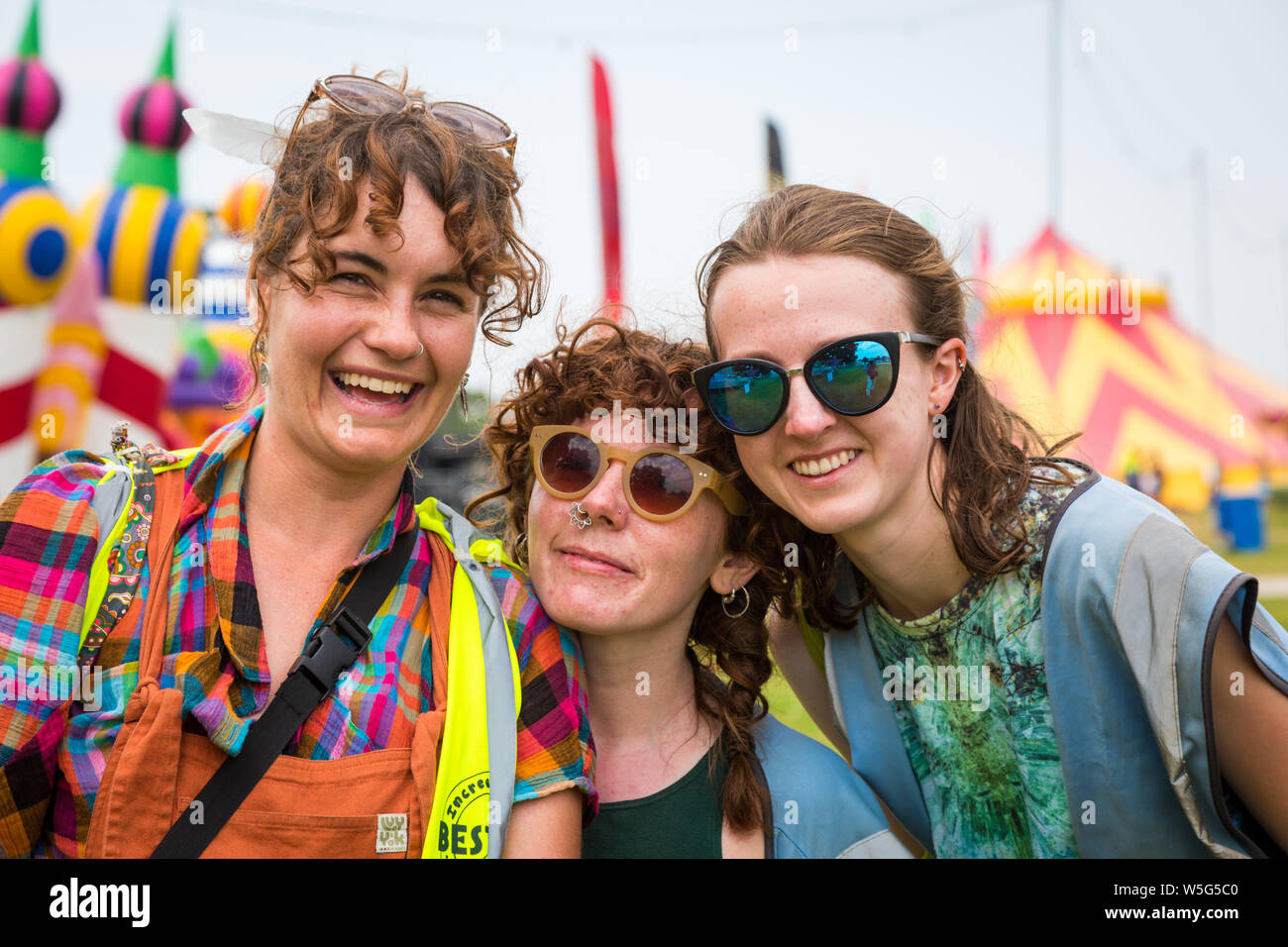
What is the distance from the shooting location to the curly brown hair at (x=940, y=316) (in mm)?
2260

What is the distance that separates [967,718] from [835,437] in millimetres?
798

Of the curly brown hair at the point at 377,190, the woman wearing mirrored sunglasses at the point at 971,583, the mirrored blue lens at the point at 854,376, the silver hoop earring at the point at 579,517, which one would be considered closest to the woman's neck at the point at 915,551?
the woman wearing mirrored sunglasses at the point at 971,583

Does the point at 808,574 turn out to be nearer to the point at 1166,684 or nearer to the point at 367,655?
the point at 1166,684

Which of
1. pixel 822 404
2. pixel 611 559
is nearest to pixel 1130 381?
pixel 822 404

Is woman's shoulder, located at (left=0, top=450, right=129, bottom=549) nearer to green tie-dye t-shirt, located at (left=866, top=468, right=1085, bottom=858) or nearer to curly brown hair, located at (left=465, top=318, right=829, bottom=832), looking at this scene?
curly brown hair, located at (left=465, top=318, right=829, bottom=832)

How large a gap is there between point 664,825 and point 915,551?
2.99 ft

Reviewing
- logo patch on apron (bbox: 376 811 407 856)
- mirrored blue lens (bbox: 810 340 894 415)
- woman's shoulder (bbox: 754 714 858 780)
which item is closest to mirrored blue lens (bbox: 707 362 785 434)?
mirrored blue lens (bbox: 810 340 894 415)

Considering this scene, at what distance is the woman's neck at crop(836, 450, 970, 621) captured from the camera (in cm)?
231

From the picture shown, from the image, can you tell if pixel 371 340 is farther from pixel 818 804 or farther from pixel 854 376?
pixel 818 804

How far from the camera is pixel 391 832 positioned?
1806mm

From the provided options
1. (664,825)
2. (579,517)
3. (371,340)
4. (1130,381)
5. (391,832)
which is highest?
(1130,381)

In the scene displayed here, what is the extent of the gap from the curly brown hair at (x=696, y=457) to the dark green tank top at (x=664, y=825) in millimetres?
61
